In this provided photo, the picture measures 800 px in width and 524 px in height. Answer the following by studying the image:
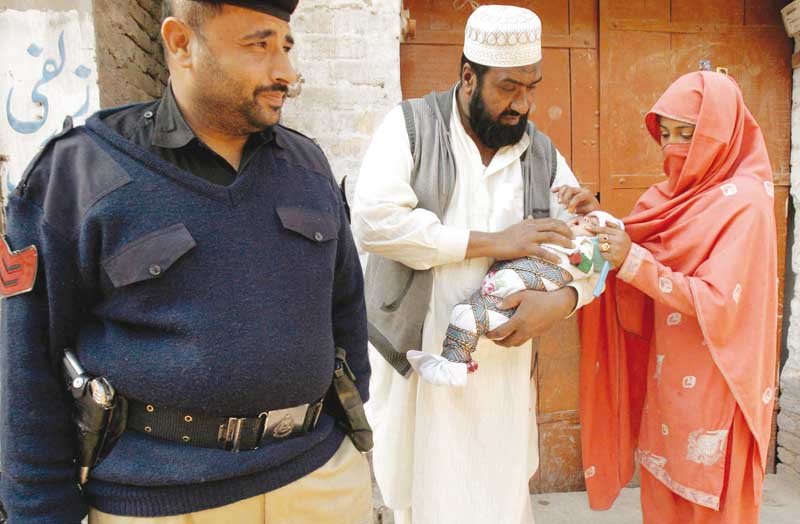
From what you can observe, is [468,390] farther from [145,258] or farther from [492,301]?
[145,258]

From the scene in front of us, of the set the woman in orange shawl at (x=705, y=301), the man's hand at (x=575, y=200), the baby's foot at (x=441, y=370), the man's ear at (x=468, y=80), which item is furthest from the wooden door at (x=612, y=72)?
the baby's foot at (x=441, y=370)

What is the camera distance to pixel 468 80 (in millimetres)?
2070

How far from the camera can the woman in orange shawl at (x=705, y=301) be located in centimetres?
198

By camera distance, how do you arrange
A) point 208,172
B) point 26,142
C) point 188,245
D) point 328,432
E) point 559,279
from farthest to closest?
point 26,142
point 559,279
point 328,432
point 208,172
point 188,245

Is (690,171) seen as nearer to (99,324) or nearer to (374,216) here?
(374,216)

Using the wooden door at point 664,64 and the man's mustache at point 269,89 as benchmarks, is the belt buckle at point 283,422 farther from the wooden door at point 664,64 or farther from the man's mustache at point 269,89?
the wooden door at point 664,64

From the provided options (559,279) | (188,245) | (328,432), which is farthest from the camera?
(559,279)

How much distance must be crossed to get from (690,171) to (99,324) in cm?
199

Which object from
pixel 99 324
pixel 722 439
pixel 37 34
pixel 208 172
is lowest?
pixel 722 439

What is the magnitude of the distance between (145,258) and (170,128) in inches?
11.7

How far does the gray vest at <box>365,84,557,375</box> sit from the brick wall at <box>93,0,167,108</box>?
4.14ft

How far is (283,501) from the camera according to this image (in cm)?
130

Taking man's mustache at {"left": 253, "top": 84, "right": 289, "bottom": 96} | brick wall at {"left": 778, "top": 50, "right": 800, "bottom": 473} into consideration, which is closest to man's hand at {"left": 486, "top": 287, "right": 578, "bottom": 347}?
man's mustache at {"left": 253, "top": 84, "right": 289, "bottom": 96}

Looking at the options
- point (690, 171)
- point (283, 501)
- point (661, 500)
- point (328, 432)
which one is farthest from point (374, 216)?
point (661, 500)
